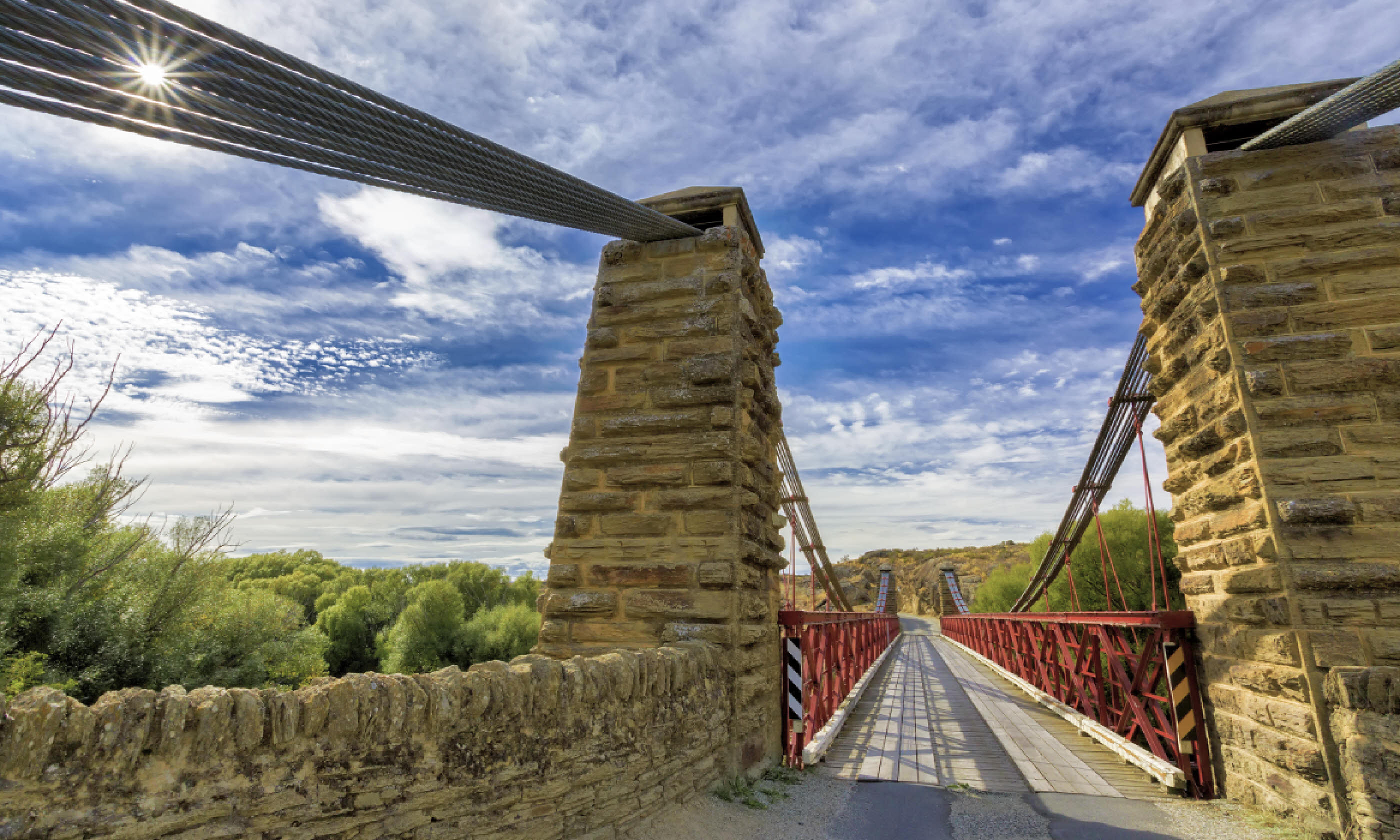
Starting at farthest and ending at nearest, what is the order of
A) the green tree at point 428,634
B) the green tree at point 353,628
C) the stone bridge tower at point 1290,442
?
the green tree at point 353,628
the green tree at point 428,634
the stone bridge tower at point 1290,442

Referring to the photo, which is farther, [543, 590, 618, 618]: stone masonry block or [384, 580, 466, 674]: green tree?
[384, 580, 466, 674]: green tree

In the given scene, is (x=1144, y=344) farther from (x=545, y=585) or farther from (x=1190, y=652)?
(x=545, y=585)

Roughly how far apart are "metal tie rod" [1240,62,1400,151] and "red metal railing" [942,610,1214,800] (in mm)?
3142

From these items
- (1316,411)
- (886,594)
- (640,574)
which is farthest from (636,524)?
(886,594)

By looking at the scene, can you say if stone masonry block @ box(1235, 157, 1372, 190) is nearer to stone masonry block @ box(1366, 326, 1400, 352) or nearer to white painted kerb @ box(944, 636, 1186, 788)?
stone masonry block @ box(1366, 326, 1400, 352)

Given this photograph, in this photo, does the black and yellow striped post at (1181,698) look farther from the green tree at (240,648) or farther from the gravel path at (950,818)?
the green tree at (240,648)

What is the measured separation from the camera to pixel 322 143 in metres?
3.29

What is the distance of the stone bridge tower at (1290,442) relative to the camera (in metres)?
3.34

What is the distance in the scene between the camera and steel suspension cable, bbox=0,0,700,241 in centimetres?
238

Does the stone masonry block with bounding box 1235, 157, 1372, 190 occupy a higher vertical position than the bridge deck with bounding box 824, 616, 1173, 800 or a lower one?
higher

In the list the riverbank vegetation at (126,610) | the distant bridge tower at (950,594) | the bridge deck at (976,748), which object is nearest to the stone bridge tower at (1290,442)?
the bridge deck at (976,748)

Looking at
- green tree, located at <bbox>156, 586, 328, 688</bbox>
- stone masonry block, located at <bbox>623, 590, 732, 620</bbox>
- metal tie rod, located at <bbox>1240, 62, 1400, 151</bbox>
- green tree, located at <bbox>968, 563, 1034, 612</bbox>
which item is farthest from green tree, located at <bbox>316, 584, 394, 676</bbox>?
metal tie rod, located at <bbox>1240, 62, 1400, 151</bbox>

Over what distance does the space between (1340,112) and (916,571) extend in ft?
213

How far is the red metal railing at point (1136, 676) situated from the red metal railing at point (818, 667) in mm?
2461
